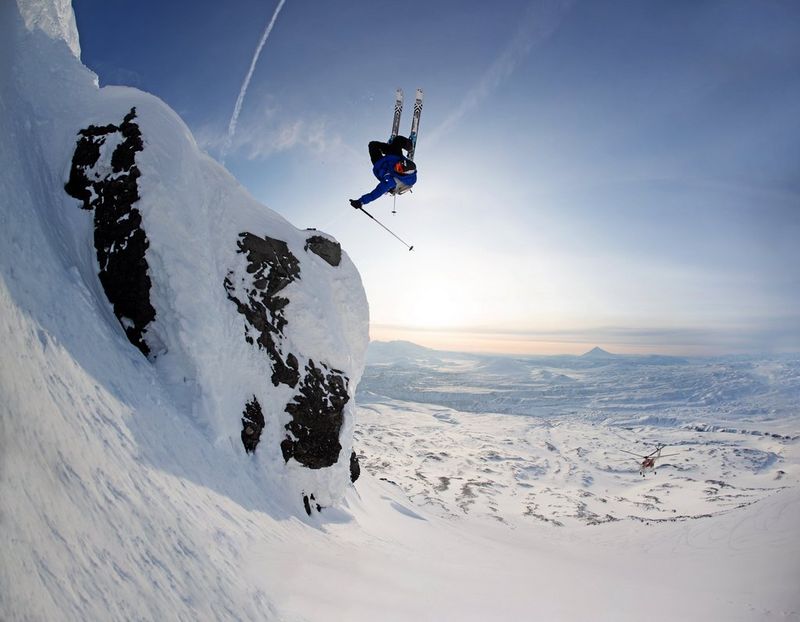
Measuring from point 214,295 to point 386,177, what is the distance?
8.03 m

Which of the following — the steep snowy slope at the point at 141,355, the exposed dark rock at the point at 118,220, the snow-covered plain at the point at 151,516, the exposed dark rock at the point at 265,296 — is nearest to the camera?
the snow-covered plain at the point at 151,516

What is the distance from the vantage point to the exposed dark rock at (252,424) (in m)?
13.6

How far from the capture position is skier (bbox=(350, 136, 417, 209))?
535 inches

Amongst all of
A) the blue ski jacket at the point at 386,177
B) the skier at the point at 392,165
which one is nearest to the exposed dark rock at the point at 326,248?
the blue ski jacket at the point at 386,177

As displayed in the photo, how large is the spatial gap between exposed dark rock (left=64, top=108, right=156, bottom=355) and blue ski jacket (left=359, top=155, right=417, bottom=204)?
8356 mm

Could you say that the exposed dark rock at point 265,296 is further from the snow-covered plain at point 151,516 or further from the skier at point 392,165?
the skier at point 392,165

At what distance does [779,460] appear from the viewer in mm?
Answer: 114688

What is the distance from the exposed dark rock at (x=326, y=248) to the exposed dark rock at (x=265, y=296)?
10.5 feet

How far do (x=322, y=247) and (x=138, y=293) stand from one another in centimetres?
1136

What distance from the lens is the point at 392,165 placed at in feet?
44.5

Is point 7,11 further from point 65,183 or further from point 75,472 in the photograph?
point 75,472

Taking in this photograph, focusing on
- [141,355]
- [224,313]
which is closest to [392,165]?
[224,313]

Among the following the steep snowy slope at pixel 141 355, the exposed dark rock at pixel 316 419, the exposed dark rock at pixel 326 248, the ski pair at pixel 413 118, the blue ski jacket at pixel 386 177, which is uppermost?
the ski pair at pixel 413 118

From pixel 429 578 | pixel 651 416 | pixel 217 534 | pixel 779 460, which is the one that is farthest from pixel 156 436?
pixel 651 416
